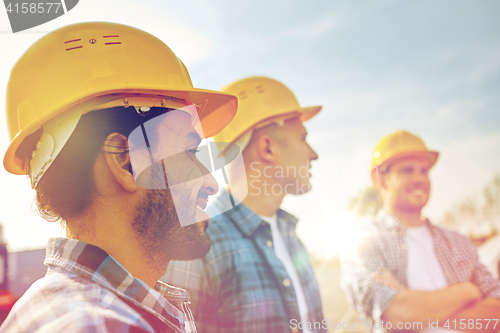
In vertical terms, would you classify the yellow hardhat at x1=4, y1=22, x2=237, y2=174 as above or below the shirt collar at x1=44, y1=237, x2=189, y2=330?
above

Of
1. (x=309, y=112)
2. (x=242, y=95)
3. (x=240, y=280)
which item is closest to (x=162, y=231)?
(x=240, y=280)

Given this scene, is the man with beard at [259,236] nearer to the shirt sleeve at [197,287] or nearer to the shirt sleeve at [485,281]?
the shirt sleeve at [197,287]

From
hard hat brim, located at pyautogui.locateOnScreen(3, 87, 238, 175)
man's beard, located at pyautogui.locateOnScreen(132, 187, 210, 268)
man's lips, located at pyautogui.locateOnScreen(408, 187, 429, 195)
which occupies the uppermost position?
hard hat brim, located at pyautogui.locateOnScreen(3, 87, 238, 175)

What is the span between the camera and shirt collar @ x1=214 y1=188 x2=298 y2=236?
308cm

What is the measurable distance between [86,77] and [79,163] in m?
0.44

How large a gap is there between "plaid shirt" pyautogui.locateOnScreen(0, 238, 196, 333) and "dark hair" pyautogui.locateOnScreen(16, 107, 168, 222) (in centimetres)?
26

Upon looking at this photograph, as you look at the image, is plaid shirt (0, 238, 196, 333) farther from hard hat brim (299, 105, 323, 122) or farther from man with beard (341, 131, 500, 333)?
hard hat brim (299, 105, 323, 122)

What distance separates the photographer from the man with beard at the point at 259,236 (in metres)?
2.52

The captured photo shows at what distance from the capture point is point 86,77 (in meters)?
1.73

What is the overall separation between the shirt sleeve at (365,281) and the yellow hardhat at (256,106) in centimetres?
172

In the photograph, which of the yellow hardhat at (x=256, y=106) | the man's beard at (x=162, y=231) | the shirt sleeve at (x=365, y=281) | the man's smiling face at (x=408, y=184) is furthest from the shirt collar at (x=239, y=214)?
the man's smiling face at (x=408, y=184)

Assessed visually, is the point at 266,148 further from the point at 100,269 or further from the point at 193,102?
the point at 100,269

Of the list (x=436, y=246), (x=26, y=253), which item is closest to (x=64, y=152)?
(x=436, y=246)

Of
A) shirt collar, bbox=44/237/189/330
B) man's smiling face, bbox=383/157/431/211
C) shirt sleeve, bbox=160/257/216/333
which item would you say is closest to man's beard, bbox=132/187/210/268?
shirt collar, bbox=44/237/189/330
